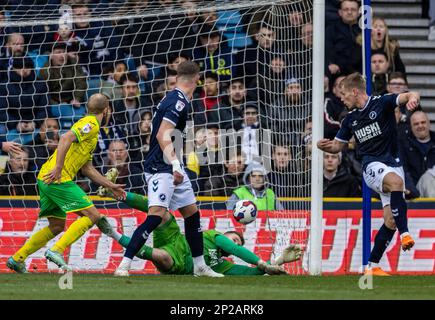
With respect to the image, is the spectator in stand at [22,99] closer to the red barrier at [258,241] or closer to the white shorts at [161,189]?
the red barrier at [258,241]

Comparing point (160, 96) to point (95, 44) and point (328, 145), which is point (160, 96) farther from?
point (328, 145)

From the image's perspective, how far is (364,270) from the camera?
13094 millimetres

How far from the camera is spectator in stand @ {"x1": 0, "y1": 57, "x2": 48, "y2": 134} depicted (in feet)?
51.6

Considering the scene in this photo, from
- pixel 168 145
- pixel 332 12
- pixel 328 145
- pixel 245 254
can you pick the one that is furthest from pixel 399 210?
pixel 332 12

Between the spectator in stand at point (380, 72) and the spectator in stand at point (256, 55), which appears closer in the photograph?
the spectator in stand at point (256, 55)

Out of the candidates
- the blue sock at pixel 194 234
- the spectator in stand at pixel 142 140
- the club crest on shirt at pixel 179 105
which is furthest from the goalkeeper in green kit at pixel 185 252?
the spectator in stand at pixel 142 140

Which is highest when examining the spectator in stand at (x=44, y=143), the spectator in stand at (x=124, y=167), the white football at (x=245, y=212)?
the spectator in stand at (x=44, y=143)

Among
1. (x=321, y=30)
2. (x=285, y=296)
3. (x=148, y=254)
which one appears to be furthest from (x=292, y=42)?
(x=285, y=296)

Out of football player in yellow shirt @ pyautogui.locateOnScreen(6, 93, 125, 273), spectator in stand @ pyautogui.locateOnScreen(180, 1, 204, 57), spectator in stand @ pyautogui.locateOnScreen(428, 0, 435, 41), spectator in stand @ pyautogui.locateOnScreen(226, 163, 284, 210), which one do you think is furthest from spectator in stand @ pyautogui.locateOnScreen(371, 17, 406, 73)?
football player in yellow shirt @ pyautogui.locateOnScreen(6, 93, 125, 273)

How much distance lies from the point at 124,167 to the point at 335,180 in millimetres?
2955

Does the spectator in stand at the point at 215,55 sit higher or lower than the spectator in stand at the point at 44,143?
higher

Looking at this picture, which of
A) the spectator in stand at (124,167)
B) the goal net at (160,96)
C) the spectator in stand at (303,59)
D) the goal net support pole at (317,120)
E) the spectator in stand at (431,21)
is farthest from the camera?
the spectator in stand at (431,21)

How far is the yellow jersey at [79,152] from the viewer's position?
12.1 m

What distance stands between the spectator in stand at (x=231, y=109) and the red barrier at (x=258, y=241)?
4.63 ft
